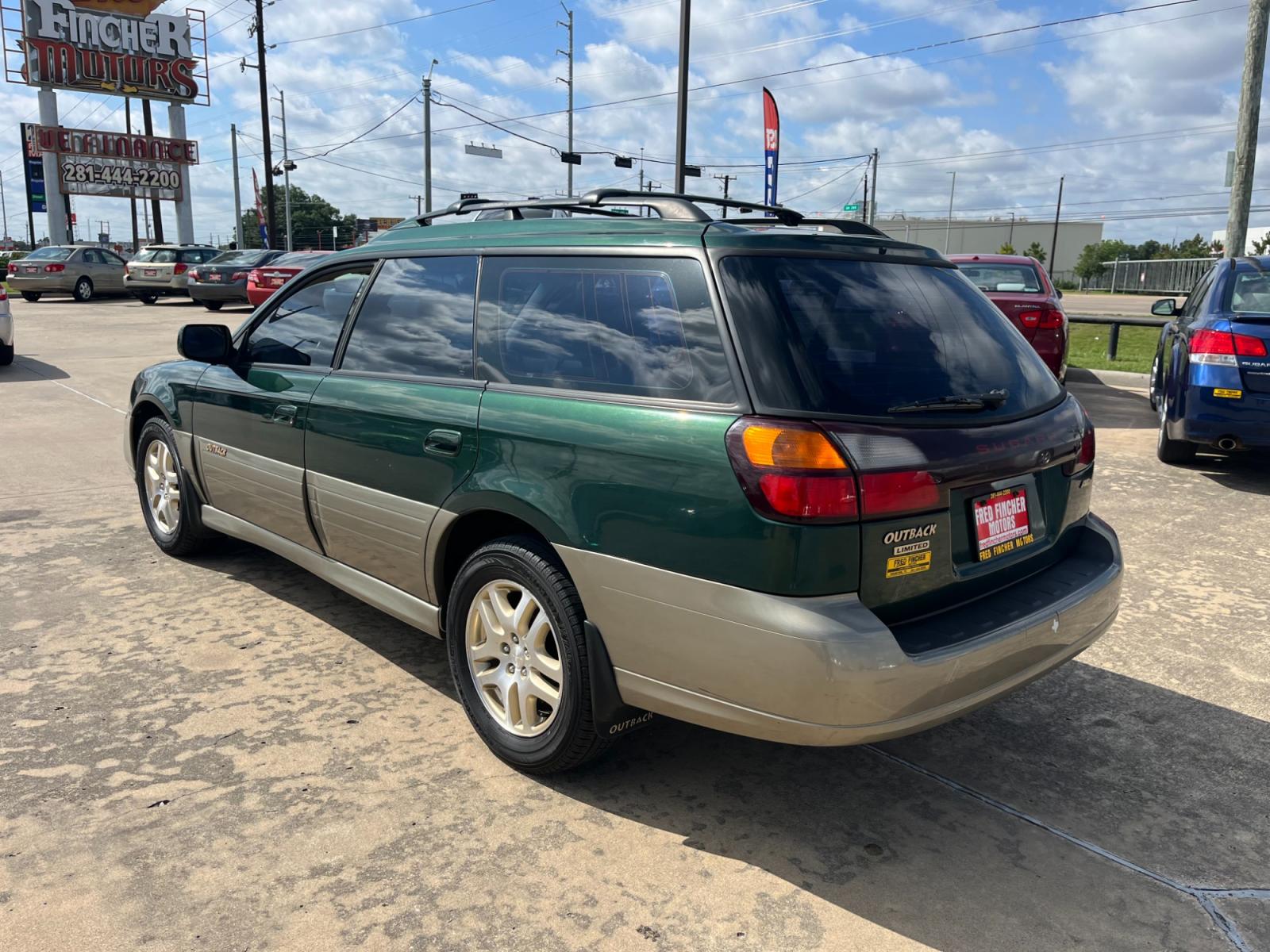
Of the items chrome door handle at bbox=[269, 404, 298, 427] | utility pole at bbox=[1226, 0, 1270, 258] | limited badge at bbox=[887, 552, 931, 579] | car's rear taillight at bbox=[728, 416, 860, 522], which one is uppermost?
utility pole at bbox=[1226, 0, 1270, 258]

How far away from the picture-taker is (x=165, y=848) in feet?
8.98

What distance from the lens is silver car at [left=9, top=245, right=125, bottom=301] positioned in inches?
1097

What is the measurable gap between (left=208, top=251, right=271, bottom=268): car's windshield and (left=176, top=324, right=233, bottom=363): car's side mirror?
863 inches

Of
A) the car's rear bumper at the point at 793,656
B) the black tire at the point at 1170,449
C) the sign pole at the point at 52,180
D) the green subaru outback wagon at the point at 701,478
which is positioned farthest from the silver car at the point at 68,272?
the car's rear bumper at the point at 793,656

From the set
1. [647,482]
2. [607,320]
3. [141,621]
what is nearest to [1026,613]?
[647,482]

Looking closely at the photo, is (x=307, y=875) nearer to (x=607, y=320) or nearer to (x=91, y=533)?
(x=607, y=320)

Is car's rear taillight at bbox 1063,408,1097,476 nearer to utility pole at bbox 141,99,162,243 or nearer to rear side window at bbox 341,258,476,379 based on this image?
rear side window at bbox 341,258,476,379

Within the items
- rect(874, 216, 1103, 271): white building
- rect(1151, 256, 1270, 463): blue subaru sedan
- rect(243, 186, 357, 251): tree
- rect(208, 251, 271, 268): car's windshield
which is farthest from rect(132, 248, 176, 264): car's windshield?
rect(874, 216, 1103, 271): white building

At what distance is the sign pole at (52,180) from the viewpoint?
37719 mm

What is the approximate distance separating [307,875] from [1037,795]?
2203 mm

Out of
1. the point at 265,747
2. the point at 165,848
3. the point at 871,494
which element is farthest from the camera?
the point at 265,747

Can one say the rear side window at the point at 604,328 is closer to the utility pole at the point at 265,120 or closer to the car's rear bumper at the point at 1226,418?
the car's rear bumper at the point at 1226,418

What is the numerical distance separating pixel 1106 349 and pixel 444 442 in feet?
54.9

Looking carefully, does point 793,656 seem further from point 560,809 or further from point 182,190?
point 182,190
